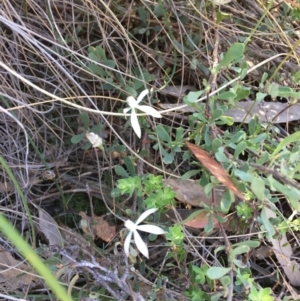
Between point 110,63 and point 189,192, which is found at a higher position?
point 110,63

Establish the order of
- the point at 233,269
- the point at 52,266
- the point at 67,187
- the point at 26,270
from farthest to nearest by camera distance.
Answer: the point at 67,187
the point at 26,270
the point at 52,266
the point at 233,269

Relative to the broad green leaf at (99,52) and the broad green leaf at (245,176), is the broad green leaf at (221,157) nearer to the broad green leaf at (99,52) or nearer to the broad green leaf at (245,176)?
the broad green leaf at (245,176)

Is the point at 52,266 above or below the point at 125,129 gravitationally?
below

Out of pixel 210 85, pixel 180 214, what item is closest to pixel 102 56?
pixel 210 85

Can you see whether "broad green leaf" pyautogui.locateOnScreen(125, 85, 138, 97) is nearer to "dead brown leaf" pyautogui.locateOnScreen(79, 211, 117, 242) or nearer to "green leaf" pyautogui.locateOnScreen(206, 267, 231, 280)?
"dead brown leaf" pyautogui.locateOnScreen(79, 211, 117, 242)

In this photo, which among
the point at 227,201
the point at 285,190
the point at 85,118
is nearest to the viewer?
the point at 285,190

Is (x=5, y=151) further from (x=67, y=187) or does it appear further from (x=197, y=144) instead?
(x=197, y=144)

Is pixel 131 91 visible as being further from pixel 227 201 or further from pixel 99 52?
pixel 227 201

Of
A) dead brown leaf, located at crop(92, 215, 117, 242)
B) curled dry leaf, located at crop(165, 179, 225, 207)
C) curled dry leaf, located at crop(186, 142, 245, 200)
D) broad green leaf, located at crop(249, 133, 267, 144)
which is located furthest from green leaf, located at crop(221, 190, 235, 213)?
dead brown leaf, located at crop(92, 215, 117, 242)

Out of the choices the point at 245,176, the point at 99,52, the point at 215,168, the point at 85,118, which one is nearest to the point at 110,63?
the point at 99,52
